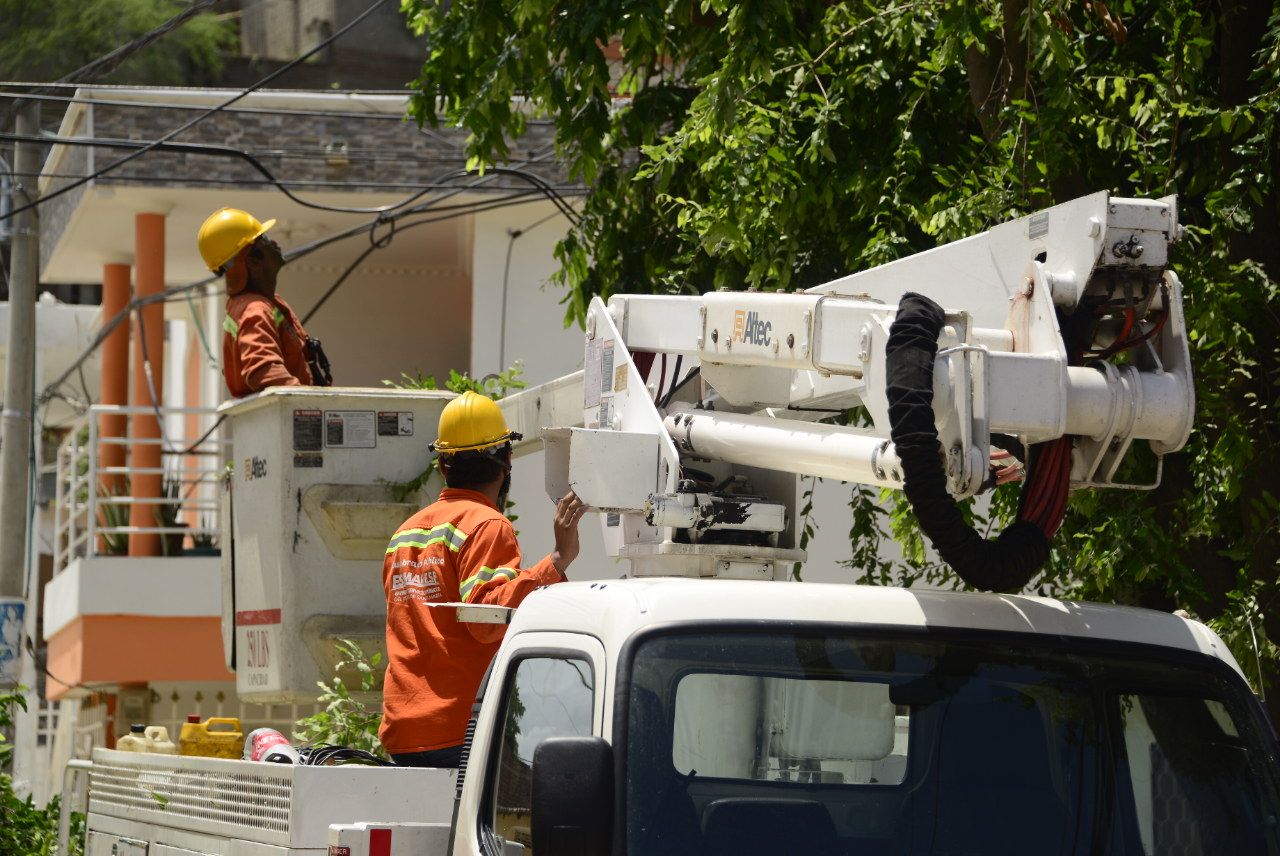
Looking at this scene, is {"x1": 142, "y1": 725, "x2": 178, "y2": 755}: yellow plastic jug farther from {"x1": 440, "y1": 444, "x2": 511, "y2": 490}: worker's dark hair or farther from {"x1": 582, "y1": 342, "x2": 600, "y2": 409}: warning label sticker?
{"x1": 582, "y1": 342, "x2": 600, "y2": 409}: warning label sticker

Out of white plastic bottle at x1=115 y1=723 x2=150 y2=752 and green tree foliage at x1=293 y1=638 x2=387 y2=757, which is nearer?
white plastic bottle at x1=115 y1=723 x2=150 y2=752

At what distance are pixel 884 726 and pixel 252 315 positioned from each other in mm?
4169

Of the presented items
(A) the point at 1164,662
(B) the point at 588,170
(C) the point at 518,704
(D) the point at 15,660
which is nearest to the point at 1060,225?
(A) the point at 1164,662

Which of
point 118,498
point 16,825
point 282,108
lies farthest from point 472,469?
point 282,108

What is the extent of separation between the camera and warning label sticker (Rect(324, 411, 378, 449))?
7.09m

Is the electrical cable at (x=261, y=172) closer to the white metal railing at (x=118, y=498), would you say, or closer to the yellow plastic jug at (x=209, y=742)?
the white metal railing at (x=118, y=498)

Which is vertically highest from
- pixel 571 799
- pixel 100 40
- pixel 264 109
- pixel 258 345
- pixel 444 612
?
pixel 100 40

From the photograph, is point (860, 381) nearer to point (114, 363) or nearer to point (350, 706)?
point (350, 706)

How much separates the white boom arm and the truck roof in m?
0.29

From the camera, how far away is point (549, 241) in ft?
50.6

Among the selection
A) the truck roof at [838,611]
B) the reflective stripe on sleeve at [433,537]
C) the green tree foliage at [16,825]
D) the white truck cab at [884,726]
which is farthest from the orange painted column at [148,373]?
the white truck cab at [884,726]

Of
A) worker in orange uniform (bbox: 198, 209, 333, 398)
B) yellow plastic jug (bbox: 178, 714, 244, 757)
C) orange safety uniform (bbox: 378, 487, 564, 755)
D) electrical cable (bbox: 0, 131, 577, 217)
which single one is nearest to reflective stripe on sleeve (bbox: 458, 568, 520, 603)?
orange safety uniform (bbox: 378, 487, 564, 755)

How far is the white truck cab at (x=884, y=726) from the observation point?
3.64 meters

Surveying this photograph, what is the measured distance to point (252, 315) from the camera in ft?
23.9
